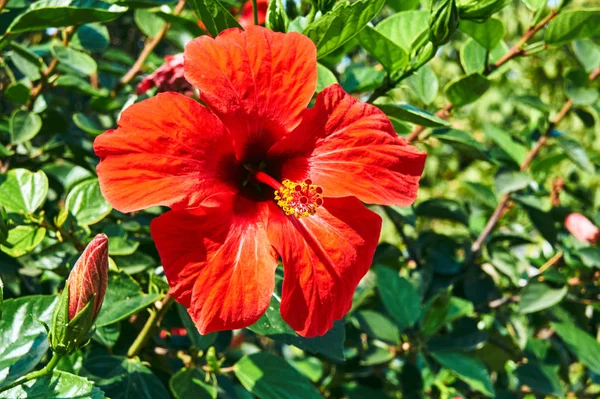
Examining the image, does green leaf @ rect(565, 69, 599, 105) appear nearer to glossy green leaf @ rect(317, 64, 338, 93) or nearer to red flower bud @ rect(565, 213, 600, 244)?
red flower bud @ rect(565, 213, 600, 244)

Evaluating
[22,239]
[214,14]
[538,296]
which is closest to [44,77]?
[22,239]

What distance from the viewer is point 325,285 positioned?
1.07 m

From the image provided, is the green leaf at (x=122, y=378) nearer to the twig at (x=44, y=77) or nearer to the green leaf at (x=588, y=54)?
the twig at (x=44, y=77)

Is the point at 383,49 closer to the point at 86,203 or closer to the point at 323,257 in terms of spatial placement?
the point at 323,257

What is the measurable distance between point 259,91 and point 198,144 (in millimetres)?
149

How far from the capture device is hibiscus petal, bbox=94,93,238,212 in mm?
965

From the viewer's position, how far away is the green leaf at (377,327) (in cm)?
179

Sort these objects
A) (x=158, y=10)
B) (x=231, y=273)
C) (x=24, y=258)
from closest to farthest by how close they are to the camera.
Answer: (x=231, y=273)
(x=24, y=258)
(x=158, y=10)

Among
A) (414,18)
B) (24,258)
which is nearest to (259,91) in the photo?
Result: (414,18)

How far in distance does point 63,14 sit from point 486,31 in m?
0.99

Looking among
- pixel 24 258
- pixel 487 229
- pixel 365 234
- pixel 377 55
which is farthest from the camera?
pixel 487 229

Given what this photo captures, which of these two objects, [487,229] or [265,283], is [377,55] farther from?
[487,229]

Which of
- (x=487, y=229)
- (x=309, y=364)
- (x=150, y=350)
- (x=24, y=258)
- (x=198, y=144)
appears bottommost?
(x=309, y=364)

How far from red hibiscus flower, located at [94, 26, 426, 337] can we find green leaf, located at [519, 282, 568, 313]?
3.34 ft
